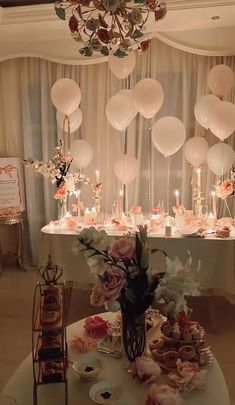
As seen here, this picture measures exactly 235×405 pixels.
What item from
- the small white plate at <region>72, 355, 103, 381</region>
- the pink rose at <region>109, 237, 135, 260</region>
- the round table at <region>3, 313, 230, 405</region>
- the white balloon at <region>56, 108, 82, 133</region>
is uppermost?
the white balloon at <region>56, 108, 82, 133</region>

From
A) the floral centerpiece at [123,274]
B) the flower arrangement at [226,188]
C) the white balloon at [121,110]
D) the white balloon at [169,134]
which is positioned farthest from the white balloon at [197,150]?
the floral centerpiece at [123,274]

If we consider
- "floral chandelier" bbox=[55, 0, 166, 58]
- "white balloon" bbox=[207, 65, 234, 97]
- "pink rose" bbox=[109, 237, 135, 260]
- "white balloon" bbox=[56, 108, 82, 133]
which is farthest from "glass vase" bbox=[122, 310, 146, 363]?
"white balloon" bbox=[56, 108, 82, 133]

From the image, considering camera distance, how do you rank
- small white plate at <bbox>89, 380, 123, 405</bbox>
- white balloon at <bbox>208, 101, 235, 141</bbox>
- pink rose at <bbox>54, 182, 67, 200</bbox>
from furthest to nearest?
pink rose at <bbox>54, 182, 67, 200</bbox>, white balloon at <bbox>208, 101, 235, 141</bbox>, small white plate at <bbox>89, 380, 123, 405</bbox>

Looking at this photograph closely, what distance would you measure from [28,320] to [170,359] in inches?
83.7

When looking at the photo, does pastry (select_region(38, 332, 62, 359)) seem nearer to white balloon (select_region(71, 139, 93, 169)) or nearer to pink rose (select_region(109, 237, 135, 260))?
pink rose (select_region(109, 237, 135, 260))

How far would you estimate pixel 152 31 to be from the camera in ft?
13.3

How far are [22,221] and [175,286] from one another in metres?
3.55

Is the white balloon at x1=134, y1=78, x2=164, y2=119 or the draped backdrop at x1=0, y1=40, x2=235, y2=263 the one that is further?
the draped backdrop at x1=0, y1=40, x2=235, y2=263

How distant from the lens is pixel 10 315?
11.5ft

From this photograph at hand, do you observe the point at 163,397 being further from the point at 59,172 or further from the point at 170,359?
the point at 59,172

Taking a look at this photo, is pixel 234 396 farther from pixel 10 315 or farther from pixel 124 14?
pixel 124 14

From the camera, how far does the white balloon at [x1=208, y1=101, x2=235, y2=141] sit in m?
3.31

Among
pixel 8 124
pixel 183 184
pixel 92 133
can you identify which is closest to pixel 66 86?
pixel 92 133

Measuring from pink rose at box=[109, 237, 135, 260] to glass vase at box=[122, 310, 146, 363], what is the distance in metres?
0.23
